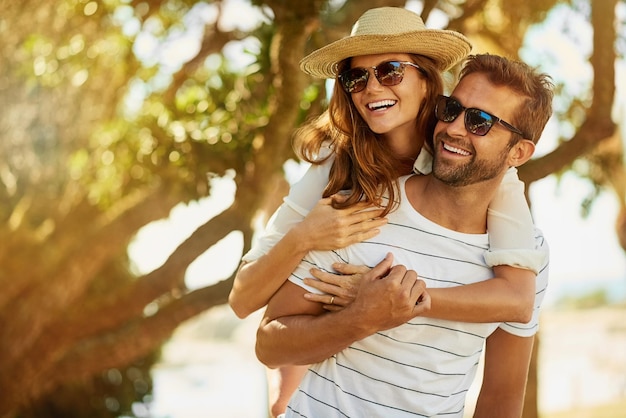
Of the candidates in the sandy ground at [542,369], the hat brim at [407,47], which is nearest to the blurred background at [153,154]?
the hat brim at [407,47]

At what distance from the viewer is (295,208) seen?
3258 millimetres

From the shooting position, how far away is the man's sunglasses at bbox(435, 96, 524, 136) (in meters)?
2.97

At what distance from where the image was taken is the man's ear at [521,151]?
3.10m

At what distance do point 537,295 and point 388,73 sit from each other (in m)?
0.97

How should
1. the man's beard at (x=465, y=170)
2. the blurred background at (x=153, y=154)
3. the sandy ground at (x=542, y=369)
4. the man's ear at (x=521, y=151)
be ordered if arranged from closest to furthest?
the man's beard at (x=465, y=170) → the man's ear at (x=521, y=151) → the blurred background at (x=153, y=154) → the sandy ground at (x=542, y=369)

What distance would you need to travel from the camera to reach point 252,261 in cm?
325

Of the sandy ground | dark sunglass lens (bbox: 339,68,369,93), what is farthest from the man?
the sandy ground

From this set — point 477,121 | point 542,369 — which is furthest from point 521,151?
point 542,369

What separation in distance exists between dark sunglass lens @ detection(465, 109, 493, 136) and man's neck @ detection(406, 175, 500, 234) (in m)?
0.20

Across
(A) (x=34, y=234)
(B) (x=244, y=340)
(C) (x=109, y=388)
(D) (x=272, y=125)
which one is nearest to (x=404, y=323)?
(D) (x=272, y=125)

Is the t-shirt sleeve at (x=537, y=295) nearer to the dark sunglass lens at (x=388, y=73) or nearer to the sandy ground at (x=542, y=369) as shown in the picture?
the dark sunglass lens at (x=388, y=73)

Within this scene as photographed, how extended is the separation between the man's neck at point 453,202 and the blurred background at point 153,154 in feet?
5.92

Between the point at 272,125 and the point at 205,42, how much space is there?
11.9 ft

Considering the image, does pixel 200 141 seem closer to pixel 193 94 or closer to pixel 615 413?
pixel 193 94
